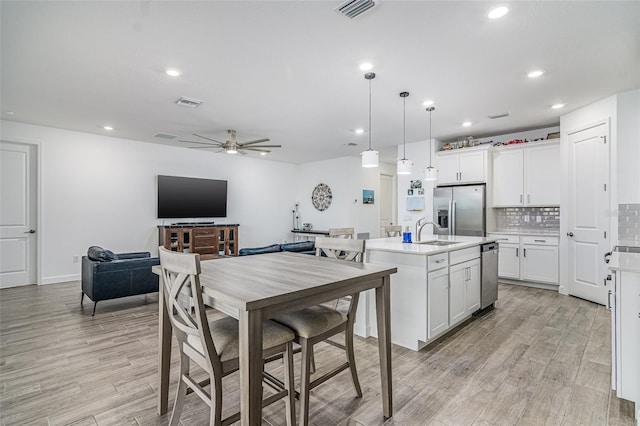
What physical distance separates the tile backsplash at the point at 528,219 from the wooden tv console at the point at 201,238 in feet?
18.2

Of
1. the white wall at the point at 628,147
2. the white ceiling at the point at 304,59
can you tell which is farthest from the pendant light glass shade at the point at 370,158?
the white wall at the point at 628,147

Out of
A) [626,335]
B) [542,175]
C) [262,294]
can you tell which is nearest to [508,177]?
[542,175]

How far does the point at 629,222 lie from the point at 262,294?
469cm

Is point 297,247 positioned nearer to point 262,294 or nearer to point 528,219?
point 262,294

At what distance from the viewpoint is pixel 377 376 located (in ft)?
7.73

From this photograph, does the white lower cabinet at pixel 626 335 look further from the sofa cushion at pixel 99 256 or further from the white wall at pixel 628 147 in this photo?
the sofa cushion at pixel 99 256

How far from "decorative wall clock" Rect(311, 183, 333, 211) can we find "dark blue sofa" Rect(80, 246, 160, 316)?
497 cm

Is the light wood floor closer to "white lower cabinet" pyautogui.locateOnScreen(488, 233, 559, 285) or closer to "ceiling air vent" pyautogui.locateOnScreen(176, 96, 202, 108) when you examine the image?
"white lower cabinet" pyautogui.locateOnScreen(488, 233, 559, 285)

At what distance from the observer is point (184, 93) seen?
3725 millimetres

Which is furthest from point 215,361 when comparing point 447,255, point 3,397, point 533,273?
point 533,273

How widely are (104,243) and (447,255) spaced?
6002mm

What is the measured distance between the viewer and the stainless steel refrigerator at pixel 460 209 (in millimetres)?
5426

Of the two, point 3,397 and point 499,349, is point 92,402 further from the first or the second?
point 499,349

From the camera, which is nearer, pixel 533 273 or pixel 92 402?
pixel 92 402
